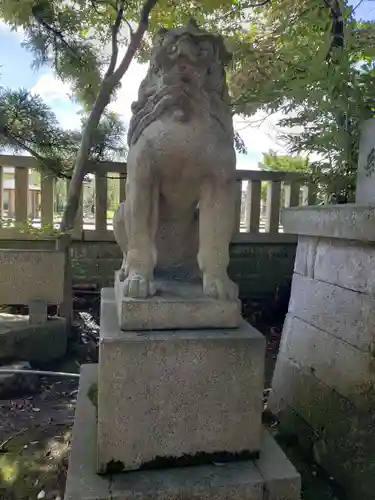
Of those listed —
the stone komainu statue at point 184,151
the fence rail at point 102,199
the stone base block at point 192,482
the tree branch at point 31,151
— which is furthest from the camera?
the fence rail at point 102,199

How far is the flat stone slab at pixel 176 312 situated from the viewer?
1204 mm

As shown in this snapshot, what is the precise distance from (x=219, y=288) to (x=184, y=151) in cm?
45

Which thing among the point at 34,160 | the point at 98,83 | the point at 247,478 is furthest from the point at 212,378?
the point at 98,83

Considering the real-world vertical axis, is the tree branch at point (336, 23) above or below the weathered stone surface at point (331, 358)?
above

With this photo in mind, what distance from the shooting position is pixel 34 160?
3.31m

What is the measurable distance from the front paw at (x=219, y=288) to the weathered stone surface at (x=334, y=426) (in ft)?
2.50

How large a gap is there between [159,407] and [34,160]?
2.76m

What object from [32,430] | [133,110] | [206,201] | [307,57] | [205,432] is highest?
[307,57]

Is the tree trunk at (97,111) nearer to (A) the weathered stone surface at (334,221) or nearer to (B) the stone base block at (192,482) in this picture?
(A) the weathered stone surface at (334,221)

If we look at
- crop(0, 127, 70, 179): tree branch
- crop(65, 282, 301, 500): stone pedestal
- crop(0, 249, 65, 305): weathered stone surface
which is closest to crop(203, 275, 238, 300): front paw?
crop(65, 282, 301, 500): stone pedestal

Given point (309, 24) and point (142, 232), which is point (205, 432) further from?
point (309, 24)

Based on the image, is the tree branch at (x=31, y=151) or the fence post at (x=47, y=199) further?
the fence post at (x=47, y=199)

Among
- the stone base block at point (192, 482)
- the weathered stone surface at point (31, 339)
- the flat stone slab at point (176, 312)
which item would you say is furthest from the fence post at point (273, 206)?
the stone base block at point (192, 482)

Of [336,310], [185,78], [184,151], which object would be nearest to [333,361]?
[336,310]
